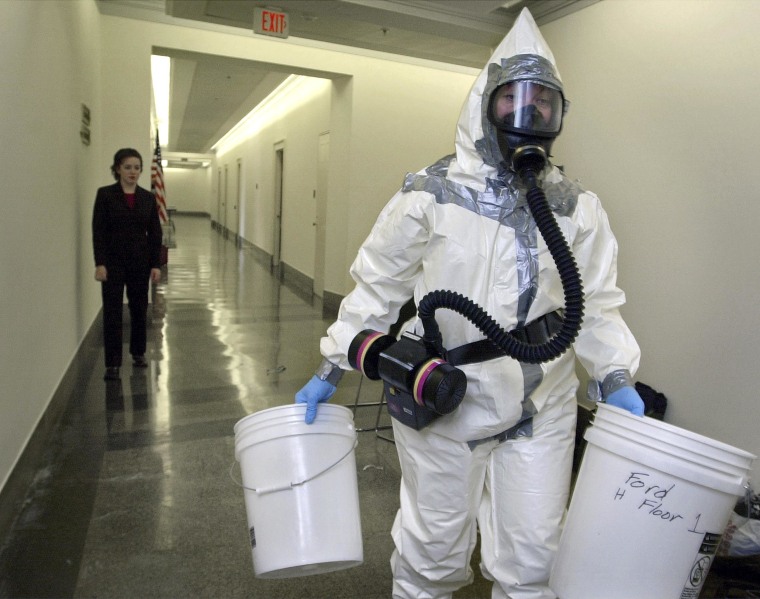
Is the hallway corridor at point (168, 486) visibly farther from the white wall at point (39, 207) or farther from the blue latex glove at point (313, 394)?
the blue latex glove at point (313, 394)

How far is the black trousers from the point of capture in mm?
→ 3724

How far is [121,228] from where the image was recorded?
146 inches

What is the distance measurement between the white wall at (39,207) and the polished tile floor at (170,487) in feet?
0.85

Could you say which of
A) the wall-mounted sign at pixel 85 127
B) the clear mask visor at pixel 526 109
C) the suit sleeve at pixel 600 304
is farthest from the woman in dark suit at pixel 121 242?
the suit sleeve at pixel 600 304

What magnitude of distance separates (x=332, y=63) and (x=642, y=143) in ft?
12.4

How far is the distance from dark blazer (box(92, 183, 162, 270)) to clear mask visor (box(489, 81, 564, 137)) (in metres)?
2.83

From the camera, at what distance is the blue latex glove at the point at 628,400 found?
1411 millimetres

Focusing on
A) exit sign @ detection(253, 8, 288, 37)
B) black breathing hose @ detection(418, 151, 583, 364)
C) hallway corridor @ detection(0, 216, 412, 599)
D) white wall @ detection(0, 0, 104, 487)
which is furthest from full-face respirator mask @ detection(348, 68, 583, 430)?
exit sign @ detection(253, 8, 288, 37)

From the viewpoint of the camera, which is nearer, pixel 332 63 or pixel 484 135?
pixel 484 135

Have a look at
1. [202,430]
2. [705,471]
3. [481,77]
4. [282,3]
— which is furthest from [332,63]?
[705,471]

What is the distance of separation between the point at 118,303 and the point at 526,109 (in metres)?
3.04

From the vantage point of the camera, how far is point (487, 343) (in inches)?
57.6

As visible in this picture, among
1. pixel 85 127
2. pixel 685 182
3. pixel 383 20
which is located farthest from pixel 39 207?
pixel 685 182

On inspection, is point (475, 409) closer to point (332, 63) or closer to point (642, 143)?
point (642, 143)
